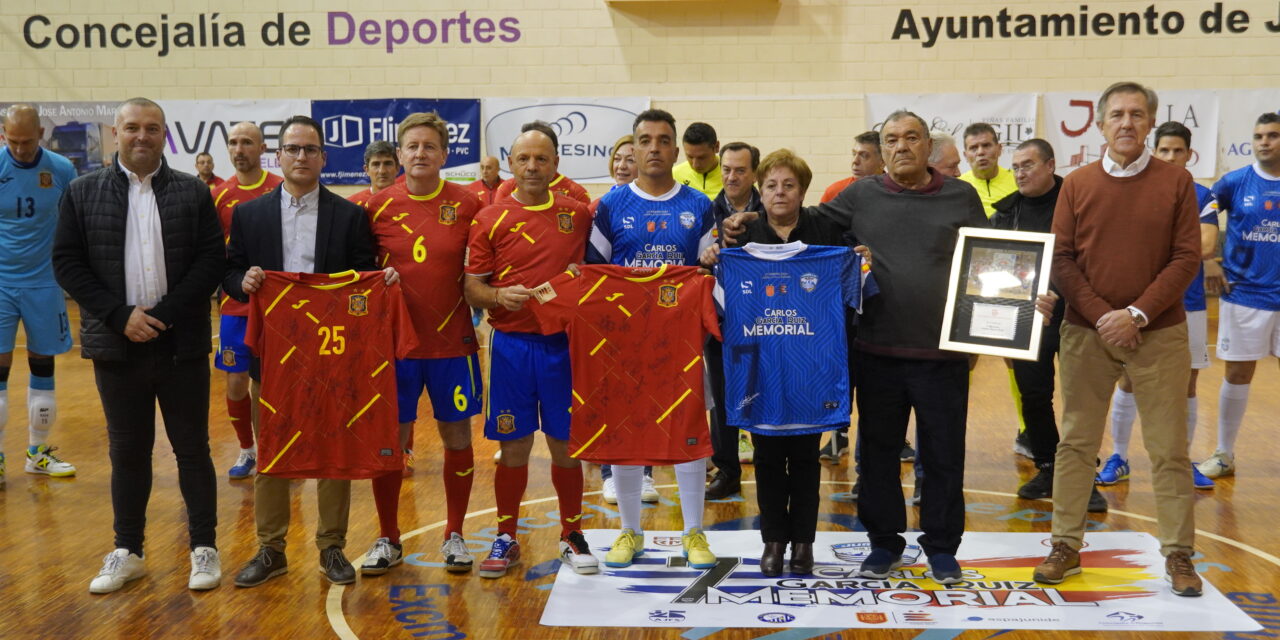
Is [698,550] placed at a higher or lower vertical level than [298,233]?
lower

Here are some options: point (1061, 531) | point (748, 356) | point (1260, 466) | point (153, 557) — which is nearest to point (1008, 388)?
point (1260, 466)

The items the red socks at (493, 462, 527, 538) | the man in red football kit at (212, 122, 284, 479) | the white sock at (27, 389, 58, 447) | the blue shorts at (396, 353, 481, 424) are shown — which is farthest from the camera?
the white sock at (27, 389, 58, 447)

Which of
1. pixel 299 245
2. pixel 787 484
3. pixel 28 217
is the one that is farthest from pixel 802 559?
pixel 28 217

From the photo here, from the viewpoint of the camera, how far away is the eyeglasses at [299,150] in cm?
397

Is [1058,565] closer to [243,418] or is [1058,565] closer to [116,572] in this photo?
[116,572]

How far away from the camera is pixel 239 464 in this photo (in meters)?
5.69

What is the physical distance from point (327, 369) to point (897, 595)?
85.1 inches

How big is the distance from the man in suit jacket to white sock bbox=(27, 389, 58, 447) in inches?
90.0

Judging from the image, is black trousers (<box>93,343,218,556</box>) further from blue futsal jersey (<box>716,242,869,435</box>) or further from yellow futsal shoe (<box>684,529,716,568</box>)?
blue futsal jersey (<box>716,242,869,435</box>)

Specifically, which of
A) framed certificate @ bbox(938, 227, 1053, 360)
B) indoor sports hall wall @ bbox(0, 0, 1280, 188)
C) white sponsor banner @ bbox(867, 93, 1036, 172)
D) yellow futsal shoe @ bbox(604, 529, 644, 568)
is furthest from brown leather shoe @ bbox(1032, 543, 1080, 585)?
indoor sports hall wall @ bbox(0, 0, 1280, 188)

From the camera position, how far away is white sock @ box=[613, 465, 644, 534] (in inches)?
167

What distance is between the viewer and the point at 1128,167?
382cm

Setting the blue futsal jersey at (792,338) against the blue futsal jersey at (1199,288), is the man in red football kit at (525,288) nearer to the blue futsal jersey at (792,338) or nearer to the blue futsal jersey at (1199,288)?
the blue futsal jersey at (792,338)

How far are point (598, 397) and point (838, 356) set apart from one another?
0.87 metres
